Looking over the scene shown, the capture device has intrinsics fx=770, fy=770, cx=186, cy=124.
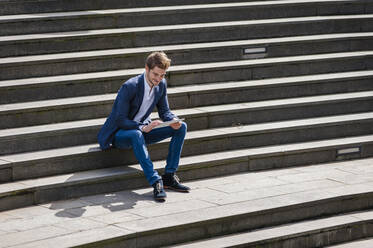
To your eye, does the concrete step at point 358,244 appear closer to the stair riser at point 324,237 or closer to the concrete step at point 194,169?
the stair riser at point 324,237

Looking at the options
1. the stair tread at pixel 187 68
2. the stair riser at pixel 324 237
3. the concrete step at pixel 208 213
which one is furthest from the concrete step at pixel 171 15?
the stair riser at pixel 324 237

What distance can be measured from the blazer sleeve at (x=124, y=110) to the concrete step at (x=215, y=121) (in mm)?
649

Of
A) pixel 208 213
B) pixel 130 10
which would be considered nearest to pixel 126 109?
pixel 208 213

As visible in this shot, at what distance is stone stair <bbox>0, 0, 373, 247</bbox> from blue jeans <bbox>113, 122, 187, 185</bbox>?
0.31 m

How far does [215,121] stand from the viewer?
29.0 ft

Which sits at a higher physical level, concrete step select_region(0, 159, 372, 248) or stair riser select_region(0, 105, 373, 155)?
stair riser select_region(0, 105, 373, 155)

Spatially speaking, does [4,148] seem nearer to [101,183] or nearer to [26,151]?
[26,151]

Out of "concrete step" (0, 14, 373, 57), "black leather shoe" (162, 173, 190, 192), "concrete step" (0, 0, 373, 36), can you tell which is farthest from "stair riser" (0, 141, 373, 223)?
"concrete step" (0, 0, 373, 36)

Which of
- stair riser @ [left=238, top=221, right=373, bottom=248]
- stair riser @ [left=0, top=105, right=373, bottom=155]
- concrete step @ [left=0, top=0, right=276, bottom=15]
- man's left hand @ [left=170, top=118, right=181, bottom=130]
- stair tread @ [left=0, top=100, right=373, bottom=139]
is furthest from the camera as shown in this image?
concrete step @ [left=0, top=0, right=276, bottom=15]

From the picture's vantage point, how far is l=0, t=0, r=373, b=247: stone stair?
713 centimetres

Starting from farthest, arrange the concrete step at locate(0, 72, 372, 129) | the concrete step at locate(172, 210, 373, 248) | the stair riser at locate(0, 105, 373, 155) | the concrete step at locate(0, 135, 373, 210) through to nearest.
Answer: the concrete step at locate(0, 72, 372, 129), the stair riser at locate(0, 105, 373, 155), the concrete step at locate(0, 135, 373, 210), the concrete step at locate(172, 210, 373, 248)

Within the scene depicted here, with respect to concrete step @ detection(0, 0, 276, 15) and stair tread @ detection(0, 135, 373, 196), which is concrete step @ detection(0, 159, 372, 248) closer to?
stair tread @ detection(0, 135, 373, 196)

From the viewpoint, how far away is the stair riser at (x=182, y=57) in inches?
341

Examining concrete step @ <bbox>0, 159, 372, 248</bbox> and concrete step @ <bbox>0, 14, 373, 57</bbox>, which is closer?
concrete step @ <bbox>0, 159, 372, 248</bbox>
